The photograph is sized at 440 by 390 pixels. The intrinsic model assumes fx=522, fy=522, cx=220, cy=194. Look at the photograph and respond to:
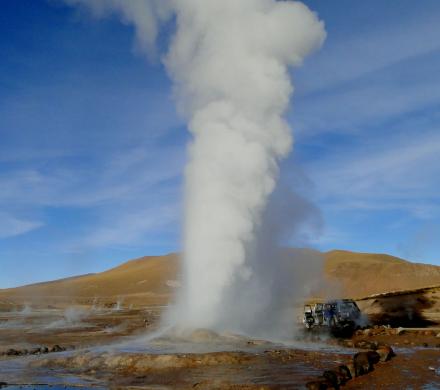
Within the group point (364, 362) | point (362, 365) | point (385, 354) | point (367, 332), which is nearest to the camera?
point (362, 365)

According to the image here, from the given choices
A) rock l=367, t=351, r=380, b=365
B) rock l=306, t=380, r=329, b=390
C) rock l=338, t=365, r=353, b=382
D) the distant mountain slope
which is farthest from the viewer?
the distant mountain slope

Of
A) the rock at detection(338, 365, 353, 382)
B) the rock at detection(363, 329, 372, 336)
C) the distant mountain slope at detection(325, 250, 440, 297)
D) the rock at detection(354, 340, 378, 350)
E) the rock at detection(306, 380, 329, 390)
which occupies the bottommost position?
the rock at detection(306, 380, 329, 390)

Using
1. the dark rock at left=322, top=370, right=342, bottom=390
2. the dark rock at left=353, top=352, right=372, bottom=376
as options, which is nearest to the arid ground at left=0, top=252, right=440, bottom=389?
the dark rock at left=353, top=352, right=372, bottom=376

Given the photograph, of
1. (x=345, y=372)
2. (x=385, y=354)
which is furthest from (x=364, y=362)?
(x=385, y=354)

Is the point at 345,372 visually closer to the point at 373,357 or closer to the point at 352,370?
the point at 352,370

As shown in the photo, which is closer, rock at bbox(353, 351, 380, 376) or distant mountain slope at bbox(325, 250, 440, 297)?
rock at bbox(353, 351, 380, 376)

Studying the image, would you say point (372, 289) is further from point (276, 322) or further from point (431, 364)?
point (431, 364)

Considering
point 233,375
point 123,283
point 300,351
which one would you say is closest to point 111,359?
point 233,375

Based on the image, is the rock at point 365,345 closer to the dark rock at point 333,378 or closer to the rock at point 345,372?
the rock at point 345,372

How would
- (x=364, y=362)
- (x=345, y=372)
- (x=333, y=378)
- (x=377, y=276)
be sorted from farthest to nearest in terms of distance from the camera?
(x=377, y=276) < (x=364, y=362) < (x=345, y=372) < (x=333, y=378)

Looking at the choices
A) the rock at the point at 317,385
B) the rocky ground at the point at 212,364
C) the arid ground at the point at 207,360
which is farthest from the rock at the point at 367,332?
the rock at the point at 317,385

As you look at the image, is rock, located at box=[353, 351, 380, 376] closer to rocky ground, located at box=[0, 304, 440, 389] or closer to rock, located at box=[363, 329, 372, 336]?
rocky ground, located at box=[0, 304, 440, 389]

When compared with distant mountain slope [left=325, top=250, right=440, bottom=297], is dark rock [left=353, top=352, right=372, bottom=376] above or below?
below

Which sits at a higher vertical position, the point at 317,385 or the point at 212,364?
the point at 212,364
